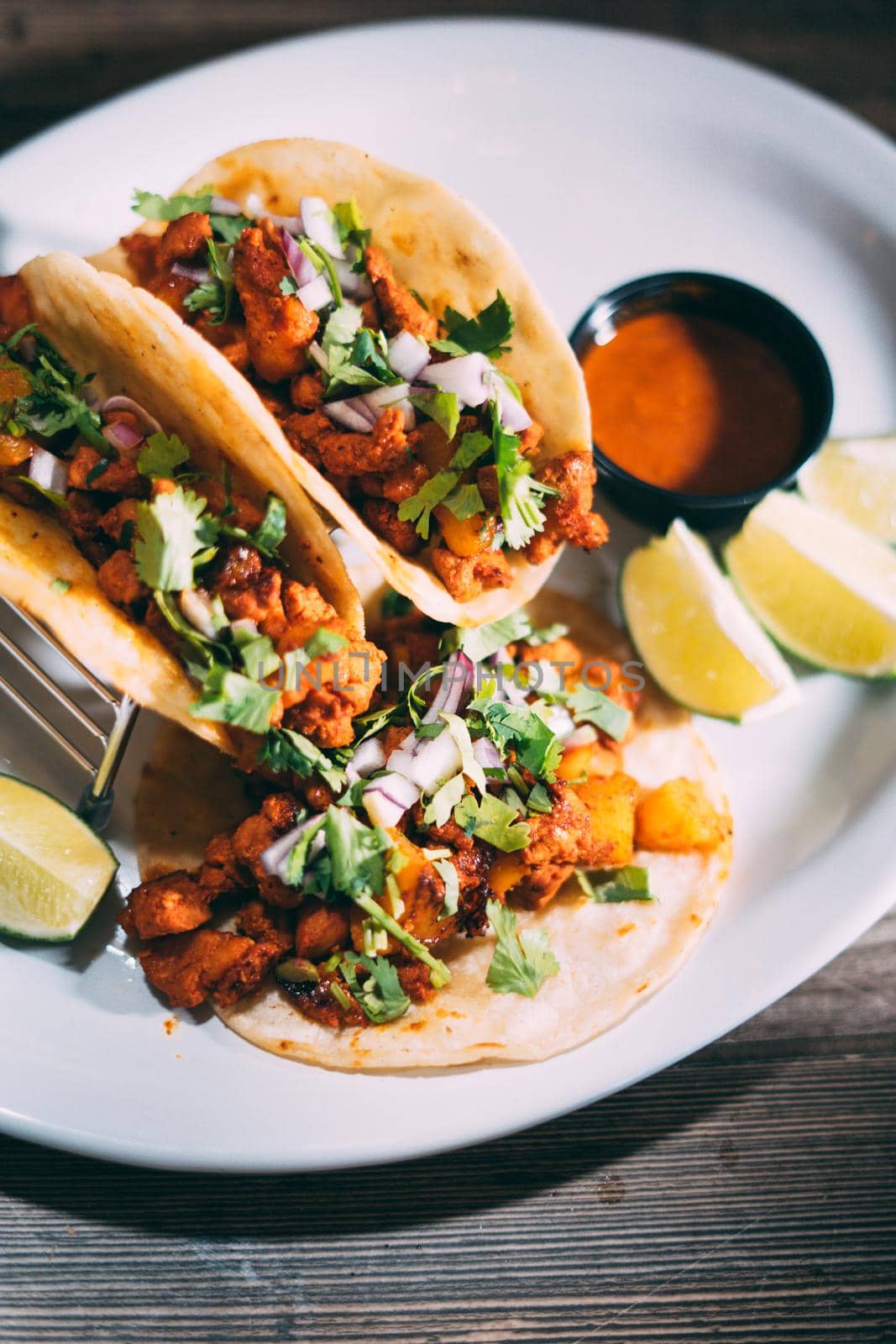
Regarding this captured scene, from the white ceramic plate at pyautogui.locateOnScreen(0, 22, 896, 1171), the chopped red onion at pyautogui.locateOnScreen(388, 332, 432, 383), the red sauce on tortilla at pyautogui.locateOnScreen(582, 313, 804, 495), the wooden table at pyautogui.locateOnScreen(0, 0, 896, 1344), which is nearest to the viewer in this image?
the white ceramic plate at pyautogui.locateOnScreen(0, 22, 896, 1171)

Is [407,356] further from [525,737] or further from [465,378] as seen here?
[525,737]

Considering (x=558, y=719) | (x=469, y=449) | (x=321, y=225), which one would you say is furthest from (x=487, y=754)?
(x=321, y=225)

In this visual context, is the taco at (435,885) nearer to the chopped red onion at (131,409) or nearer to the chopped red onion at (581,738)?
the chopped red onion at (581,738)

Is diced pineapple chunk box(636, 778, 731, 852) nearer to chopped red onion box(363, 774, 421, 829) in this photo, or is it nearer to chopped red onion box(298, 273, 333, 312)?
chopped red onion box(363, 774, 421, 829)

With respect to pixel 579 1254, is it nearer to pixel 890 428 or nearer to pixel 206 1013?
pixel 206 1013

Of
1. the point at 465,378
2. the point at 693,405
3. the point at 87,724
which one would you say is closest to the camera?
the point at 465,378

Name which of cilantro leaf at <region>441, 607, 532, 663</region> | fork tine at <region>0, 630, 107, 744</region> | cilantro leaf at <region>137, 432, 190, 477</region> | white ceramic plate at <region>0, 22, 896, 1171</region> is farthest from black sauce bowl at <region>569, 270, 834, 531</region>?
fork tine at <region>0, 630, 107, 744</region>
